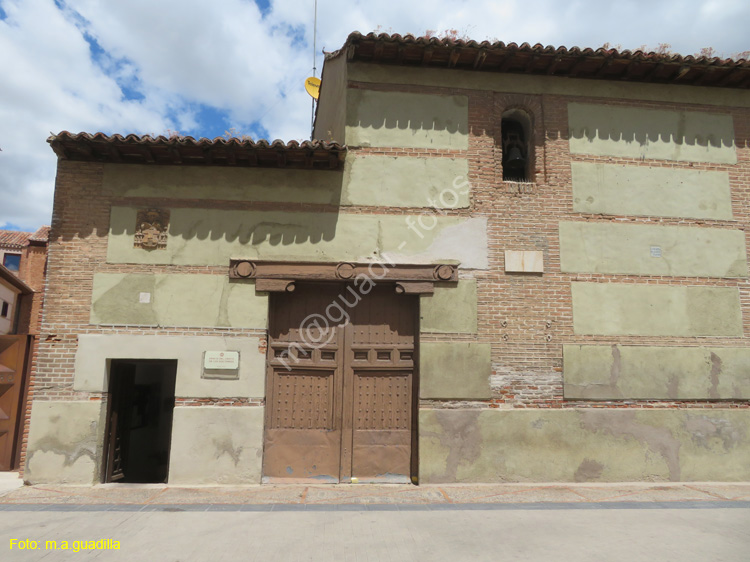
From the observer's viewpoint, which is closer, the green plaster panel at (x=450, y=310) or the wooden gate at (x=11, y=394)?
the green plaster panel at (x=450, y=310)

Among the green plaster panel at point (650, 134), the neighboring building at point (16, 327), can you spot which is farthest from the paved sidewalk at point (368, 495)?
the green plaster panel at point (650, 134)

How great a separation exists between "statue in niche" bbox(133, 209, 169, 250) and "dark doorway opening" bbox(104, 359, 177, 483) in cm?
171

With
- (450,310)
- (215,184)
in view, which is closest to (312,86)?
(215,184)

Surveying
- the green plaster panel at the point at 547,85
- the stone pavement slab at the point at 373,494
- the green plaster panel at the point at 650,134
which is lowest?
the stone pavement slab at the point at 373,494

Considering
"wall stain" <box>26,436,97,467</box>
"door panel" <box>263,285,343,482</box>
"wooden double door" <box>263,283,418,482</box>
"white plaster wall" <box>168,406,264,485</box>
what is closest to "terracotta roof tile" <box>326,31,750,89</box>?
→ "wooden double door" <box>263,283,418,482</box>

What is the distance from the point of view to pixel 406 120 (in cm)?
783

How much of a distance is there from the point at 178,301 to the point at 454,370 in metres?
4.07

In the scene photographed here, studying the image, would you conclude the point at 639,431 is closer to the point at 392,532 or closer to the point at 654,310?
the point at 654,310

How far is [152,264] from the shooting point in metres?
7.29

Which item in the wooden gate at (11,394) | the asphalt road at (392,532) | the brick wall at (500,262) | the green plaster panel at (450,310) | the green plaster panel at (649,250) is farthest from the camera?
the wooden gate at (11,394)

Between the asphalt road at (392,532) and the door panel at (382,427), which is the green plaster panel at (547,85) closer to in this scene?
the door panel at (382,427)

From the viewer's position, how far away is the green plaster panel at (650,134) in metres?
8.02

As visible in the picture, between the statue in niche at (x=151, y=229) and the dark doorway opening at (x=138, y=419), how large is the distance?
5.63 feet

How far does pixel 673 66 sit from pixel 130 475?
11.0m
